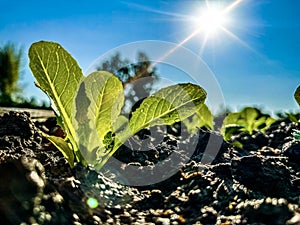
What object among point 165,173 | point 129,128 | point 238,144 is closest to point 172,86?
point 129,128

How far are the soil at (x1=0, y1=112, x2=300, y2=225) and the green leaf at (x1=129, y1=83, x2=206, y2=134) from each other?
0.88ft

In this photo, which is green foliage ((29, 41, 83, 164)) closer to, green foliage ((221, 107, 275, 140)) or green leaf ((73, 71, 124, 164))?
green leaf ((73, 71, 124, 164))

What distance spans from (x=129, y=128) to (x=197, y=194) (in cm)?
44

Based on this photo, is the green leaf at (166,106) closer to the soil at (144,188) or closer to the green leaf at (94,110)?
the green leaf at (94,110)

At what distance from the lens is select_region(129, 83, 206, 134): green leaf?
159cm

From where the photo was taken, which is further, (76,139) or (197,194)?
(76,139)

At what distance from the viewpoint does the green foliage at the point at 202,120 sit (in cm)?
287

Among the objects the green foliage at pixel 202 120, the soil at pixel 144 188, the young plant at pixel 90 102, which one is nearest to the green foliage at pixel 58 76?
the young plant at pixel 90 102

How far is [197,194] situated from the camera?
58.5 inches

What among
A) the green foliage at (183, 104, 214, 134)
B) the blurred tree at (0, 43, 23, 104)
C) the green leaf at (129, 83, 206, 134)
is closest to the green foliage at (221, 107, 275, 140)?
the green foliage at (183, 104, 214, 134)

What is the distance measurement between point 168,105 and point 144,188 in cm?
40

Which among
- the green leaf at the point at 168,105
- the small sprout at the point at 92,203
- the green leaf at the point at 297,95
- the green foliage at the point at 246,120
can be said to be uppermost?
the green foliage at the point at 246,120

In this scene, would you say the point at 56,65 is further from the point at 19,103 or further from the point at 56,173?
the point at 19,103

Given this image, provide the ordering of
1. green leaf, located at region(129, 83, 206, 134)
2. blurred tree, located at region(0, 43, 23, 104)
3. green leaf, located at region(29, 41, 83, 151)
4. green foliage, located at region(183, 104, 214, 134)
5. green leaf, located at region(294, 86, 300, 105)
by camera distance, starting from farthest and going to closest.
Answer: blurred tree, located at region(0, 43, 23, 104) → green foliage, located at region(183, 104, 214, 134) → green leaf, located at region(294, 86, 300, 105) → green leaf, located at region(129, 83, 206, 134) → green leaf, located at region(29, 41, 83, 151)
